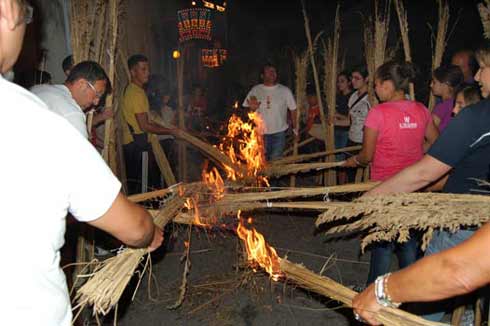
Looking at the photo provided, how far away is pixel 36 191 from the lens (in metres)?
1.12

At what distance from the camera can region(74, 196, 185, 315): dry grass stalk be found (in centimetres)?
171

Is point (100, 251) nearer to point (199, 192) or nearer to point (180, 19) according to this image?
point (199, 192)

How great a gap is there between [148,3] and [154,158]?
418 cm

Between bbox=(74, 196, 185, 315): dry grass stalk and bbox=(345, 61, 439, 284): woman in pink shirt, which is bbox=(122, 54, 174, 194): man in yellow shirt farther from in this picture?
bbox=(74, 196, 185, 315): dry grass stalk

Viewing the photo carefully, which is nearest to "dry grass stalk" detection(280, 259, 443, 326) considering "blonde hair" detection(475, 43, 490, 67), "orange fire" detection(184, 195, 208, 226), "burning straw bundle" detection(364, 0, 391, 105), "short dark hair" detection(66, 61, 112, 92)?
"orange fire" detection(184, 195, 208, 226)

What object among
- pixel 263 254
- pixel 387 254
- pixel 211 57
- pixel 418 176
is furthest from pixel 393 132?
pixel 211 57

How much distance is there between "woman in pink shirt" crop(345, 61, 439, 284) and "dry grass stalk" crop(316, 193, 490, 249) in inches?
48.4

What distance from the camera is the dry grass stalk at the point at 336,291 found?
150cm

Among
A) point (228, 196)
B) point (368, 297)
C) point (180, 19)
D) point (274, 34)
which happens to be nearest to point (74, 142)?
point (368, 297)

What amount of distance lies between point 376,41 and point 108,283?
4.71 metres

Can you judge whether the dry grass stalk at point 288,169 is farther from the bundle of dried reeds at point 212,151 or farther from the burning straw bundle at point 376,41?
the burning straw bundle at point 376,41

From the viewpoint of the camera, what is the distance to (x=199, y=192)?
301 centimetres

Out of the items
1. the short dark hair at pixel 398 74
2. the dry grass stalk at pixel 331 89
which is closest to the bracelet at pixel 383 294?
the short dark hair at pixel 398 74

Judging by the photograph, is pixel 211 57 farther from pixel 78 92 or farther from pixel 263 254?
pixel 263 254
